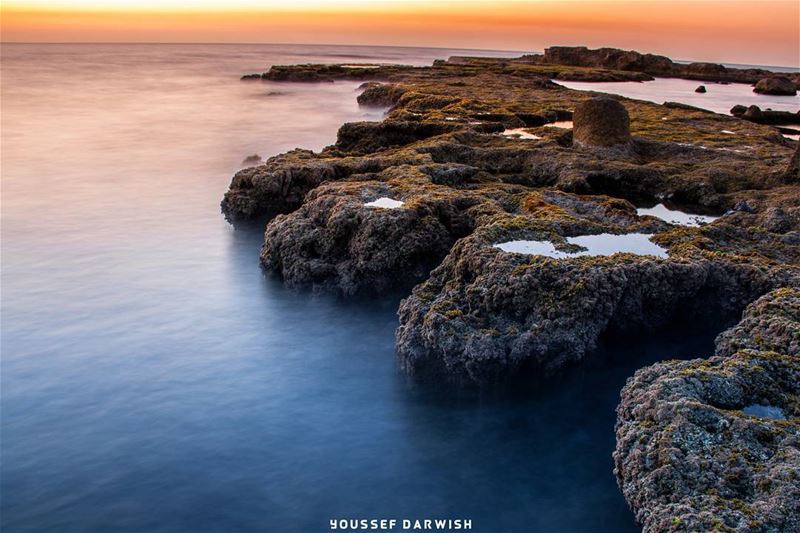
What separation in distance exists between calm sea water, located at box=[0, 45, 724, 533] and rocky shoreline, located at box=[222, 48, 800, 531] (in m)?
0.64

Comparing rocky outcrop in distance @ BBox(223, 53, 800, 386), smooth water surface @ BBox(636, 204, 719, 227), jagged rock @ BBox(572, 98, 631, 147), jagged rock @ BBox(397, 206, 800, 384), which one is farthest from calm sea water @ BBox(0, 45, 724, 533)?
jagged rock @ BBox(572, 98, 631, 147)

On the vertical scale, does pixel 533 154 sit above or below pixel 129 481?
above

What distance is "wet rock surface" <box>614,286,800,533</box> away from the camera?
5605 mm

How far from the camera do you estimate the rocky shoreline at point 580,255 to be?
6.63 metres

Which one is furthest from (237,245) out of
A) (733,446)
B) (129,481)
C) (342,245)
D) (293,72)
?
(293,72)

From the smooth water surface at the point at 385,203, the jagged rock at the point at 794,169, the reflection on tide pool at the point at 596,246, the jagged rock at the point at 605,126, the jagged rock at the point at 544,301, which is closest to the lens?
the jagged rock at the point at 544,301

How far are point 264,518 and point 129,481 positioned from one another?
1707 millimetres

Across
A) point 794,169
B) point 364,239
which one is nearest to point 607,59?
point 794,169

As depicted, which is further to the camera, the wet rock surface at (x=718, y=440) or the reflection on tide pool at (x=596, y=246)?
the reflection on tide pool at (x=596, y=246)

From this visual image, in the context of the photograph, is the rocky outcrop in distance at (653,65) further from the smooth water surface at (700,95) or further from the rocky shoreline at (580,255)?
the rocky shoreline at (580,255)

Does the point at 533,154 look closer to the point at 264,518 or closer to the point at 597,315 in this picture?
the point at 597,315

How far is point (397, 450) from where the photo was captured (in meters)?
8.37

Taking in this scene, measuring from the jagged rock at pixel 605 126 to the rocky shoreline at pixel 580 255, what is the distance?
0.05m

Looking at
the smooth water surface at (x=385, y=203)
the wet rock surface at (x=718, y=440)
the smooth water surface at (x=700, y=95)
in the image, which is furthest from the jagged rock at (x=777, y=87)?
the wet rock surface at (x=718, y=440)
